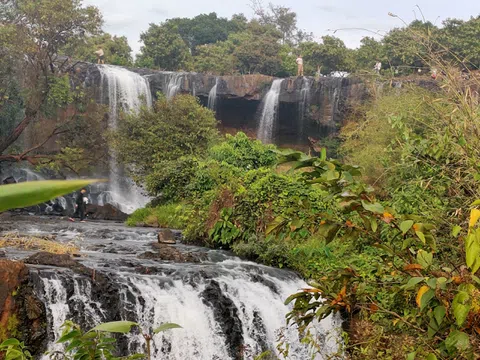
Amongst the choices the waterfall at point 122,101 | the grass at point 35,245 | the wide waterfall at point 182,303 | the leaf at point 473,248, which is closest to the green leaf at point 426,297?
the leaf at point 473,248

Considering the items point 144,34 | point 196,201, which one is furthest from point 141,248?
point 144,34

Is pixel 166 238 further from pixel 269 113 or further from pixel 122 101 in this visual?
pixel 269 113

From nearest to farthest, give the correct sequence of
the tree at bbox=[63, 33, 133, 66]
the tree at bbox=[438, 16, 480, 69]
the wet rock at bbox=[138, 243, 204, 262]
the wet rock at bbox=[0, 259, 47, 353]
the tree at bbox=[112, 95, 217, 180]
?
1. the wet rock at bbox=[0, 259, 47, 353]
2. the wet rock at bbox=[138, 243, 204, 262]
3. the tree at bbox=[112, 95, 217, 180]
4. the tree at bbox=[438, 16, 480, 69]
5. the tree at bbox=[63, 33, 133, 66]

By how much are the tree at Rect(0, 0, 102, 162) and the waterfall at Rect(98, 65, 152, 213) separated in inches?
180

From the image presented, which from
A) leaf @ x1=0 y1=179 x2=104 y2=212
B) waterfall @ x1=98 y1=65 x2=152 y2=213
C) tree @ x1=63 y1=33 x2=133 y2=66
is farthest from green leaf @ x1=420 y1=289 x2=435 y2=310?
tree @ x1=63 y1=33 x2=133 y2=66

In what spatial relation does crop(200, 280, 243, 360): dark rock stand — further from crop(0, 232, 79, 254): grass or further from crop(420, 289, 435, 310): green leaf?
crop(420, 289, 435, 310): green leaf

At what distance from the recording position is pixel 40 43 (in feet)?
63.9

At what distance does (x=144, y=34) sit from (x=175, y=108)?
19535mm

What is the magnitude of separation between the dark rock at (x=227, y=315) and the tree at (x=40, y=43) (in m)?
12.1

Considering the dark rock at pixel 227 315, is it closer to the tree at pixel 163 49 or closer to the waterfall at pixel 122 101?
the waterfall at pixel 122 101

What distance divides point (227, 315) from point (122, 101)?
61.9 ft

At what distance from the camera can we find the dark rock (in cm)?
774

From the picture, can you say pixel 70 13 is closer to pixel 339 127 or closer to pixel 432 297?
pixel 339 127

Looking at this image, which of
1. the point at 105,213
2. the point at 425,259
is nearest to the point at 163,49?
the point at 105,213
